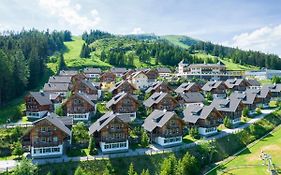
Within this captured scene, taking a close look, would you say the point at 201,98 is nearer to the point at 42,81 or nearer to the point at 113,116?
the point at 113,116

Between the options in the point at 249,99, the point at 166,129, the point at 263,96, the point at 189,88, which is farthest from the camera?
the point at 189,88

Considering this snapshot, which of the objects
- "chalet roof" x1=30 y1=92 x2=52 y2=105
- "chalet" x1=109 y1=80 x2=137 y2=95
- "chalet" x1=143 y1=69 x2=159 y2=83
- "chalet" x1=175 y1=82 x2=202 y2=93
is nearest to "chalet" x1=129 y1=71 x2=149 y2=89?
"chalet" x1=143 y1=69 x2=159 y2=83

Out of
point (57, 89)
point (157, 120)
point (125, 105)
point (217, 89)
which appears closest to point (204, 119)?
point (157, 120)

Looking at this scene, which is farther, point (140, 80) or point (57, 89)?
point (140, 80)

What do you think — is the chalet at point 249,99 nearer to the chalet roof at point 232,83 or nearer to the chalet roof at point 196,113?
the chalet roof at point 232,83

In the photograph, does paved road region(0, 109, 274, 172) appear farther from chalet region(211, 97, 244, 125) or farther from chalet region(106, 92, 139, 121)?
chalet region(106, 92, 139, 121)

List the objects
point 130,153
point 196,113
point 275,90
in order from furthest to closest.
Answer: point 275,90, point 196,113, point 130,153

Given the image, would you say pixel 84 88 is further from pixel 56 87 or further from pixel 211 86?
pixel 211 86

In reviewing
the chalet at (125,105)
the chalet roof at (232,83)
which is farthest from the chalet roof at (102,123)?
the chalet roof at (232,83)
